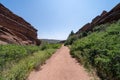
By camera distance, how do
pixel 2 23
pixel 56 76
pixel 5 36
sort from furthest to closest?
pixel 2 23, pixel 5 36, pixel 56 76

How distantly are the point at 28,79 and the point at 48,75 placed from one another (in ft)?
4.47

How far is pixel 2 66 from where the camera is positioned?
11469mm

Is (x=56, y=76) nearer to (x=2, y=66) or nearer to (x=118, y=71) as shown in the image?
(x=2, y=66)

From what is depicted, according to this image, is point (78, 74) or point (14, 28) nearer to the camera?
point (78, 74)

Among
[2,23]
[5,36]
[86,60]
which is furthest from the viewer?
[2,23]

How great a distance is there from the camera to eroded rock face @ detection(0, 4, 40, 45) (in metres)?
31.4

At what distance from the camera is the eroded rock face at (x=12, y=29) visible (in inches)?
1235

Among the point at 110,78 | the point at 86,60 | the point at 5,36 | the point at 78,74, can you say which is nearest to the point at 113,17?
the point at 5,36

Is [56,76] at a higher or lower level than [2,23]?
lower

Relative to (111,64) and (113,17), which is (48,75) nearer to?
(111,64)

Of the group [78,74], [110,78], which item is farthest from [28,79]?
[110,78]

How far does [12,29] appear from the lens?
3681 cm

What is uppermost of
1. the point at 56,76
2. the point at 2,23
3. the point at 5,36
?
the point at 2,23

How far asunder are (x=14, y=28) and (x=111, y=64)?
97.6 ft
